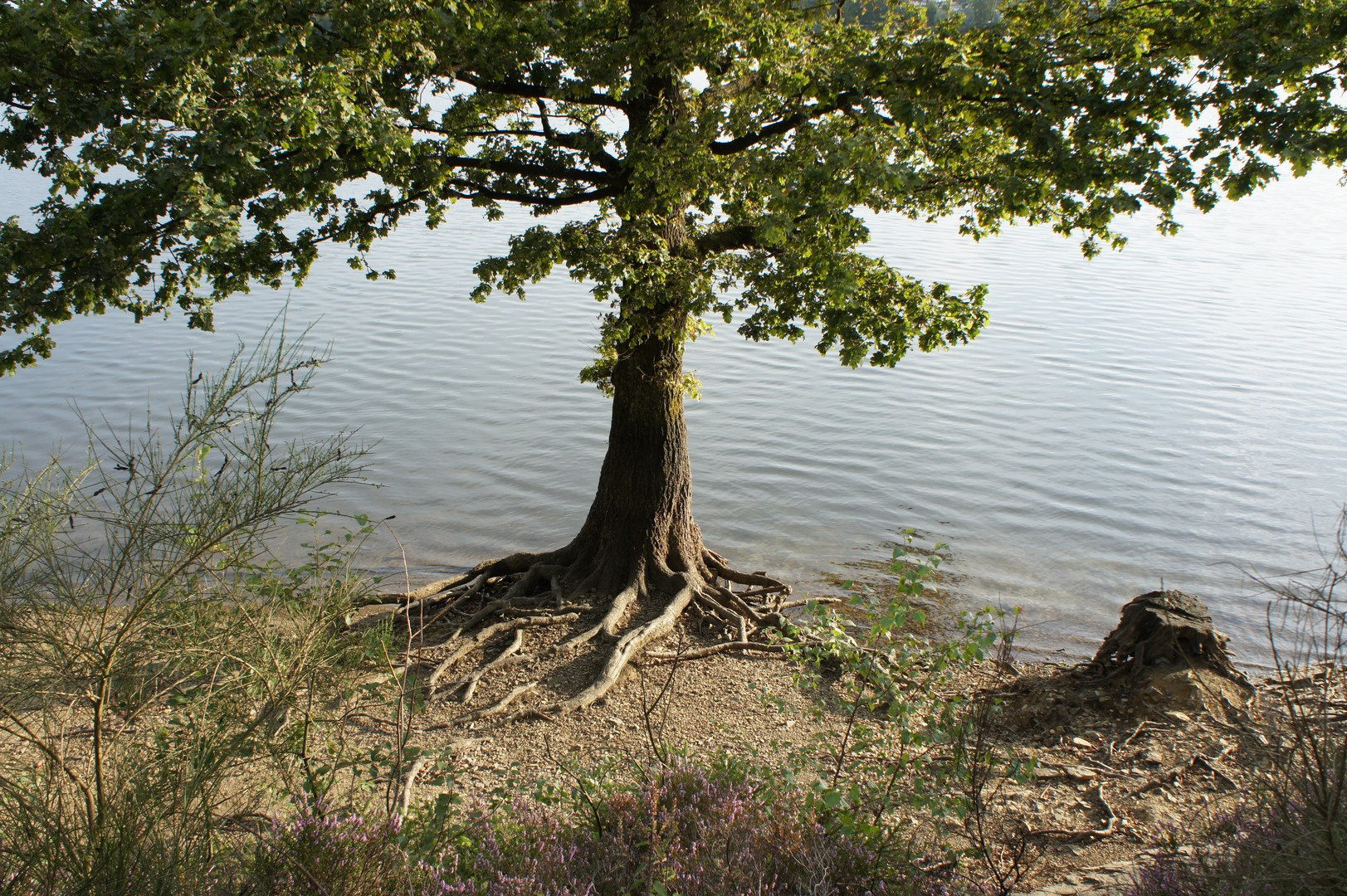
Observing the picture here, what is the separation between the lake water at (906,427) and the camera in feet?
37.8

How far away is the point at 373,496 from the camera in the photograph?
12883 mm

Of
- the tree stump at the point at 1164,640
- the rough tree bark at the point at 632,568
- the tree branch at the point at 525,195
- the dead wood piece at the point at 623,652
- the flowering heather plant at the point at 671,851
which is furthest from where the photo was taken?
the rough tree bark at the point at 632,568

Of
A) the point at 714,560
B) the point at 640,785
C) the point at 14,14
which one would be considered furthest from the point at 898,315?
the point at 14,14

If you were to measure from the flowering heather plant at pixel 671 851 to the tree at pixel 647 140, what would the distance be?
2.61 meters

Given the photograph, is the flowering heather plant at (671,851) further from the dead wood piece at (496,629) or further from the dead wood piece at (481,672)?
the dead wood piece at (496,629)

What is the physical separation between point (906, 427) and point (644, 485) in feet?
27.2

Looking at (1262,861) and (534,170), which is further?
(534,170)

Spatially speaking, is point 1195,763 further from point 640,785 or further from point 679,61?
point 679,61

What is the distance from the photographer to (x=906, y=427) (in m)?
15.7

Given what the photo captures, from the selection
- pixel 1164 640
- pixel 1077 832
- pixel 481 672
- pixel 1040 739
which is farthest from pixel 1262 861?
pixel 481 672

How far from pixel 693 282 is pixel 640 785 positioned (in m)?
4.23

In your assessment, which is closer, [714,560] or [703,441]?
[714,560]

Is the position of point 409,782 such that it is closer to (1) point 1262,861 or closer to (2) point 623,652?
(2) point 623,652

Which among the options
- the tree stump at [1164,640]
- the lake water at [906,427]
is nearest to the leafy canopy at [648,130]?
the tree stump at [1164,640]
